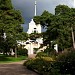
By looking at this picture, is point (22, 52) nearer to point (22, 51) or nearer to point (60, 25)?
point (22, 51)

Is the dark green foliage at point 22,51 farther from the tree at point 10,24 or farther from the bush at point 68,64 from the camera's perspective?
the bush at point 68,64

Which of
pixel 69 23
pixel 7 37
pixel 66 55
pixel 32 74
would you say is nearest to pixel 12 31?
pixel 7 37

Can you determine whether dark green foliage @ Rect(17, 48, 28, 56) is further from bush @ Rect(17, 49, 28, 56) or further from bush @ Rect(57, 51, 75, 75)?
bush @ Rect(57, 51, 75, 75)

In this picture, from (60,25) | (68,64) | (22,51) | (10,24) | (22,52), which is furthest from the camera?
(22,51)

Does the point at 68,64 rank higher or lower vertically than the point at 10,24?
lower

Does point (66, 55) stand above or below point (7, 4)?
below

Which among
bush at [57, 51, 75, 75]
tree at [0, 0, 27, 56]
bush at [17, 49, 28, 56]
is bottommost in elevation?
bush at [57, 51, 75, 75]

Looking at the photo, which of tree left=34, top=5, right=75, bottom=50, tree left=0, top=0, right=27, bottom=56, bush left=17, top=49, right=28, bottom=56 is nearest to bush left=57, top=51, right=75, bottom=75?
tree left=0, top=0, right=27, bottom=56

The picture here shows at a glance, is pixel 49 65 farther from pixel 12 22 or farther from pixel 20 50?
pixel 20 50

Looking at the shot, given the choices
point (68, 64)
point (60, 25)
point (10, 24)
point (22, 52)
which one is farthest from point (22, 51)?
point (68, 64)

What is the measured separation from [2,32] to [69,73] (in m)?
26.0

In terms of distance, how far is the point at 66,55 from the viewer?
1617 cm

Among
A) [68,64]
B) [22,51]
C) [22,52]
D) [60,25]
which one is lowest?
[68,64]

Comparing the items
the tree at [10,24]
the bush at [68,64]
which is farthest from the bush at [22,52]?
the bush at [68,64]
